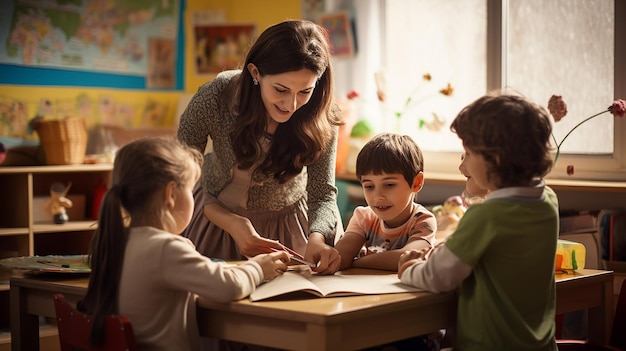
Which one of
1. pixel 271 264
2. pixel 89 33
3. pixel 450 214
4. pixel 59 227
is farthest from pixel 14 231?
pixel 271 264

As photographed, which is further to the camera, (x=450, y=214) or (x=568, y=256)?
(x=450, y=214)

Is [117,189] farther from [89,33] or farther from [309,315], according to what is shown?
[89,33]

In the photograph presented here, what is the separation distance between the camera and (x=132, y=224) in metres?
1.83

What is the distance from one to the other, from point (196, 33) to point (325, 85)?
102 inches

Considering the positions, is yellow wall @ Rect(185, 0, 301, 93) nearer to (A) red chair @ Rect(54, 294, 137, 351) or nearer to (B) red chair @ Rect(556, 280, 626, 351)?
(B) red chair @ Rect(556, 280, 626, 351)

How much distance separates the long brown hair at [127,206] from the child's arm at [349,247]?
534mm

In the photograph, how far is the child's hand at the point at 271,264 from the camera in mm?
1952

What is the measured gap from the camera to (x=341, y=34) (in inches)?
174

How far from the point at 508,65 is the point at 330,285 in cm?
221

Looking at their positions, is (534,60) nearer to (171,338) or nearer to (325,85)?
(325,85)

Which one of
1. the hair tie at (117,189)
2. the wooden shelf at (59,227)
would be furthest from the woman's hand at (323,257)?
the wooden shelf at (59,227)

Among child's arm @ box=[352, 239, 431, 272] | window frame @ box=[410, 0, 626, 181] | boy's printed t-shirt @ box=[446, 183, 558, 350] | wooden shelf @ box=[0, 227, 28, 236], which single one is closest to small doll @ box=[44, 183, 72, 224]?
wooden shelf @ box=[0, 227, 28, 236]

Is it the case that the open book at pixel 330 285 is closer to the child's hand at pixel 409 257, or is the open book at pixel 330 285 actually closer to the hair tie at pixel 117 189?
the child's hand at pixel 409 257

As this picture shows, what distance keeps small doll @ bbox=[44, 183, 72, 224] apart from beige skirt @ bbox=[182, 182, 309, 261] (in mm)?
1798
